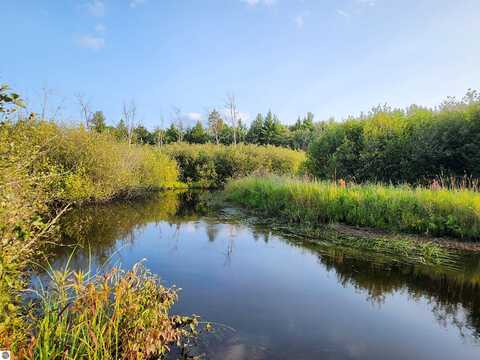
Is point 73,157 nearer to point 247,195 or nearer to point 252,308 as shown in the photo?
point 247,195

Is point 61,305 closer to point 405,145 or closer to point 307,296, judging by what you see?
point 307,296

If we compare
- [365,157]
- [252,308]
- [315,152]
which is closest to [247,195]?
[315,152]

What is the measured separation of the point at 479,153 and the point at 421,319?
9399mm

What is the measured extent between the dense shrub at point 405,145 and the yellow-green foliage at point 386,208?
2.78 m

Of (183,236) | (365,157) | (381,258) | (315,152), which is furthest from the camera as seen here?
(315,152)

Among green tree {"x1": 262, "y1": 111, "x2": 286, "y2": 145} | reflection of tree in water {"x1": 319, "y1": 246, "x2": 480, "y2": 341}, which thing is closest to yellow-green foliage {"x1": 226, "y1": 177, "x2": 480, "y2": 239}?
reflection of tree in water {"x1": 319, "y1": 246, "x2": 480, "y2": 341}

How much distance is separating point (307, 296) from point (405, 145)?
10.4m

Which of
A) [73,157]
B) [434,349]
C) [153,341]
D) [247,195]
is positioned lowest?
[434,349]

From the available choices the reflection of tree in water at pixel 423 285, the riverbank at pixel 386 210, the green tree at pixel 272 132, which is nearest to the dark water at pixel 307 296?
the reflection of tree in water at pixel 423 285

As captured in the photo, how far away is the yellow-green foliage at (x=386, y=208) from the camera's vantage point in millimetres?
8297

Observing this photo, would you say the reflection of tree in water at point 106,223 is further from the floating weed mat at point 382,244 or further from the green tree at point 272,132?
the green tree at point 272,132

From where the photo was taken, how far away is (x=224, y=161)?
1182 inches

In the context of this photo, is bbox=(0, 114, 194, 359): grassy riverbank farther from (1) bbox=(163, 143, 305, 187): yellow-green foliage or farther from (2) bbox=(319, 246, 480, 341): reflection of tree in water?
(1) bbox=(163, 143, 305, 187): yellow-green foliage

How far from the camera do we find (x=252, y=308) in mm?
4883
